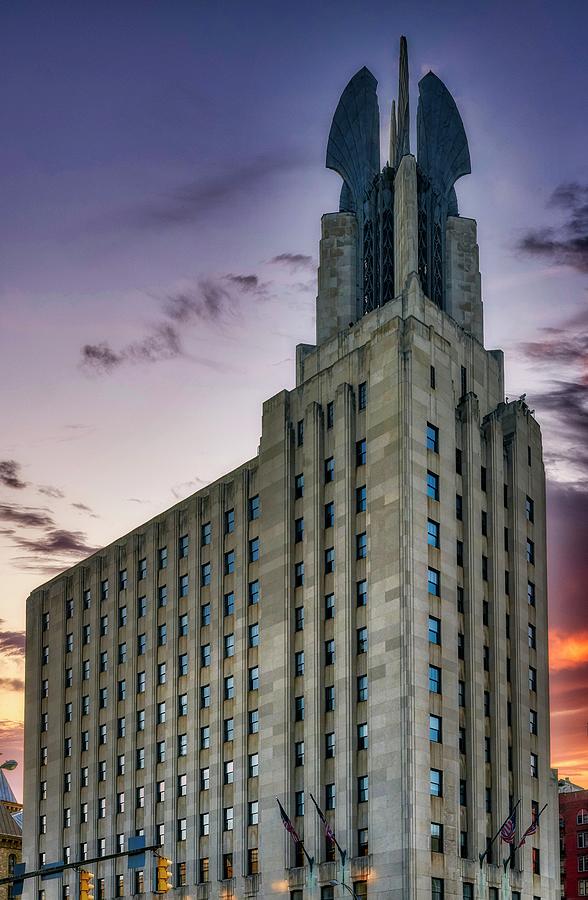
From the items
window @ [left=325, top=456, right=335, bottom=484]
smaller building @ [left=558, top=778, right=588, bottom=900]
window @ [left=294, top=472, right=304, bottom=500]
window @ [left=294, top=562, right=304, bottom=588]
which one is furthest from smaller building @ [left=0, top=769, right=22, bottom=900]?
window @ [left=325, top=456, right=335, bottom=484]

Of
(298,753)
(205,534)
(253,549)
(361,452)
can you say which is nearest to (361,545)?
(361,452)

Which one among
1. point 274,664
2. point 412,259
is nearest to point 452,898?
point 274,664

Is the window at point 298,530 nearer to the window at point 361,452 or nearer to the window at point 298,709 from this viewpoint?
the window at point 361,452

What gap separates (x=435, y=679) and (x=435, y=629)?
326 centimetres

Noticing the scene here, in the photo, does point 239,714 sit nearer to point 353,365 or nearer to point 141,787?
point 141,787

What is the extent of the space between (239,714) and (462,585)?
65.8 ft

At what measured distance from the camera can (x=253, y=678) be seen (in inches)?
3730

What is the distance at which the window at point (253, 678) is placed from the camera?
3711 inches

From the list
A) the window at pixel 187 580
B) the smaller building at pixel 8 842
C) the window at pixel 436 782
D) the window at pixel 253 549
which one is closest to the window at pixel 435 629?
the window at pixel 436 782

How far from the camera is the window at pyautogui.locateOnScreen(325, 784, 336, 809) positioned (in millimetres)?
82812

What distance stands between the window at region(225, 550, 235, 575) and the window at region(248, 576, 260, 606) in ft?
10.5

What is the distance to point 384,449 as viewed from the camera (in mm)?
85812

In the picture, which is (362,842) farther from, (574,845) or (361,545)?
(574,845)

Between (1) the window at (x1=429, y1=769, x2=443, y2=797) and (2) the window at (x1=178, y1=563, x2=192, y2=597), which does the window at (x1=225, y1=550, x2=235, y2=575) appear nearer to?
(2) the window at (x1=178, y1=563, x2=192, y2=597)
